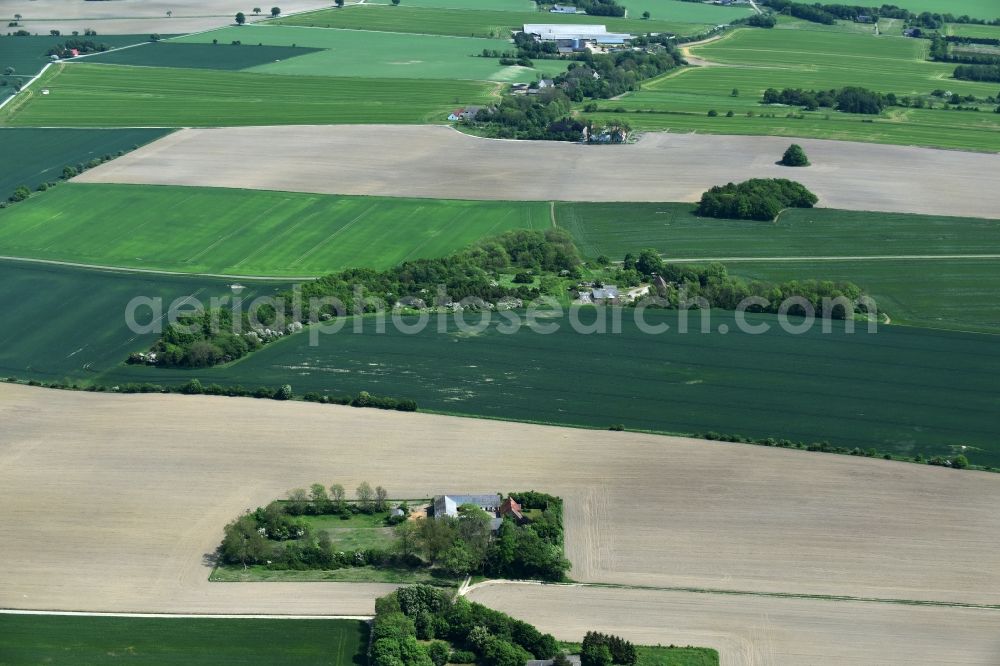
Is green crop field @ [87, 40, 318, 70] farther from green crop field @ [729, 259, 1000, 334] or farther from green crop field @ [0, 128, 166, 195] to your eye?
green crop field @ [729, 259, 1000, 334]

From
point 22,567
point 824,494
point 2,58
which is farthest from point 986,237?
point 2,58

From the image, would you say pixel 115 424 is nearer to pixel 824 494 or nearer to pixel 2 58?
pixel 824 494

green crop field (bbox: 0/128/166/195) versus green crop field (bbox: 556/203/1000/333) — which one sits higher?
green crop field (bbox: 0/128/166/195)

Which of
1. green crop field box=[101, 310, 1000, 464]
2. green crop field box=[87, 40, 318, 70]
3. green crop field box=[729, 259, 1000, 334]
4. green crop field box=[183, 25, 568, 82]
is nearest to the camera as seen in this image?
green crop field box=[101, 310, 1000, 464]

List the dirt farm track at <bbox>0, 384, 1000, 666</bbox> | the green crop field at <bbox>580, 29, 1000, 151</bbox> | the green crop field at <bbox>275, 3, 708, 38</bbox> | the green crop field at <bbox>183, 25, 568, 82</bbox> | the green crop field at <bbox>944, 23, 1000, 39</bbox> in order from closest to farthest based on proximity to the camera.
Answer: the dirt farm track at <bbox>0, 384, 1000, 666</bbox>
the green crop field at <bbox>580, 29, 1000, 151</bbox>
the green crop field at <bbox>183, 25, 568, 82</bbox>
the green crop field at <bbox>275, 3, 708, 38</bbox>
the green crop field at <bbox>944, 23, 1000, 39</bbox>

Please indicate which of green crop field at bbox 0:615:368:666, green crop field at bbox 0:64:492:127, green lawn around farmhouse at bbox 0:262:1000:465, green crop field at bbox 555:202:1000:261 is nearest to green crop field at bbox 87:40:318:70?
green crop field at bbox 0:64:492:127

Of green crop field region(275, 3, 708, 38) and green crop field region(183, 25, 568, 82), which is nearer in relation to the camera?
green crop field region(183, 25, 568, 82)

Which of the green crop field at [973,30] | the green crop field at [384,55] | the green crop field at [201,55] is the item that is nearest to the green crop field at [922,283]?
the green crop field at [384,55]

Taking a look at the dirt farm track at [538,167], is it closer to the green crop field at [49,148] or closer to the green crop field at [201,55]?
the green crop field at [49,148]
